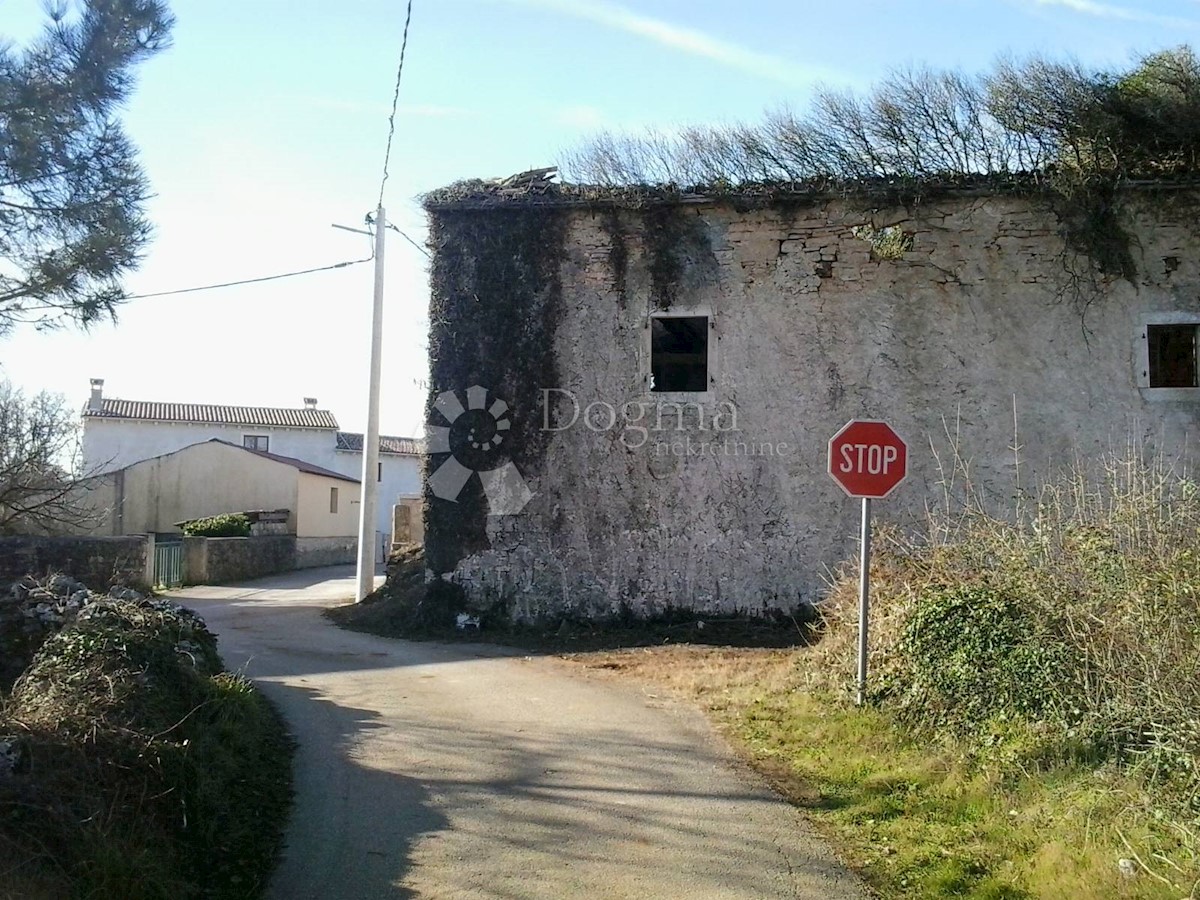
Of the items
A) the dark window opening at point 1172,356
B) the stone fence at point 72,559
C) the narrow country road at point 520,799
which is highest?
the dark window opening at point 1172,356

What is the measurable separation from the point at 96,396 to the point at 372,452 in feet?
126

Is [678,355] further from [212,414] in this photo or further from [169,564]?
[212,414]

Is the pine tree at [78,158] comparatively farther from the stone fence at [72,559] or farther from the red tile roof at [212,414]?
the red tile roof at [212,414]

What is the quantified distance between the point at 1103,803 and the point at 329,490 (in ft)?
113

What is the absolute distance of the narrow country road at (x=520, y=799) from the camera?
16.1 ft

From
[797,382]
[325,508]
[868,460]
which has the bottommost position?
[325,508]

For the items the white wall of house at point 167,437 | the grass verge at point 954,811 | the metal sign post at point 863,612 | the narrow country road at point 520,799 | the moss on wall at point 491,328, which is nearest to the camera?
the grass verge at point 954,811

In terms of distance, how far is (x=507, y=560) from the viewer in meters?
13.5

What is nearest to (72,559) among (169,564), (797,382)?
(169,564)

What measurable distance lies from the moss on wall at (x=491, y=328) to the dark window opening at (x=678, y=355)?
4.64ft

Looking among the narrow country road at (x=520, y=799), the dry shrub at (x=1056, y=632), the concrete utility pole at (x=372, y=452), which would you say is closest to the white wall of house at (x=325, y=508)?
the concrete utility pole at (x=372, y=452)

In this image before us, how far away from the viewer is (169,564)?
80.5ft

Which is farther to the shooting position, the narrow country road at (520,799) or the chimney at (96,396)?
the chimney at (96,396)

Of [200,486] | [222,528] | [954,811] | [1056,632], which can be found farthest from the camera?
[200,486]
